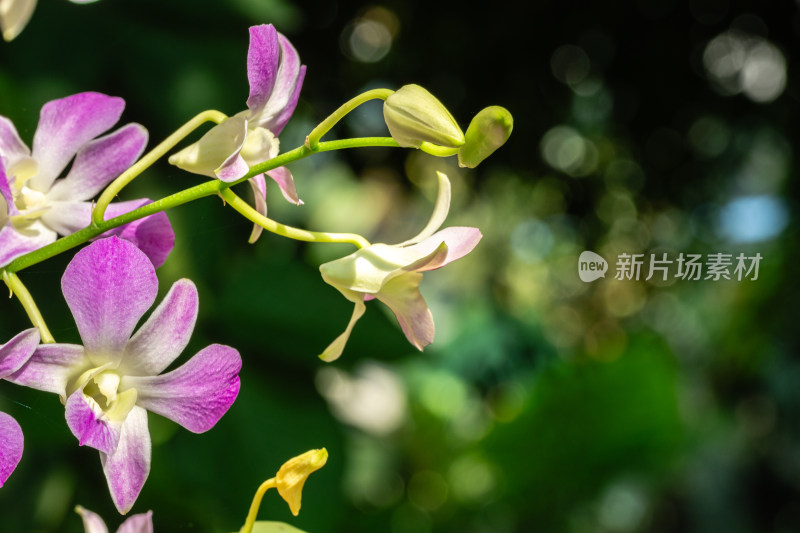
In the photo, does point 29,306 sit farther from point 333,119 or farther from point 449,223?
point 449,223

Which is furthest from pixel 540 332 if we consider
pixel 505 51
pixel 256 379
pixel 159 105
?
pixel 159 105

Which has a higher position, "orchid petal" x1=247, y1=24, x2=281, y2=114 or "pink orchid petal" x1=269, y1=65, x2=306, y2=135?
"orchid petal" x1=247, y1=24, x2=281, y2=114

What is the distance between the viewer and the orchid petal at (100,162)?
17 centimetres

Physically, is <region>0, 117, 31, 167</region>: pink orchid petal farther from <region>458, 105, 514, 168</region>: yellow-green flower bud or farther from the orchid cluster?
<region>458, 105, 514, 168</region>: yellow-green flower bud

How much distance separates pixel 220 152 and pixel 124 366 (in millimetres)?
47

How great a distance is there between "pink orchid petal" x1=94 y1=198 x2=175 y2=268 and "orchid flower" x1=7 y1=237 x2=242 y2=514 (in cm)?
2

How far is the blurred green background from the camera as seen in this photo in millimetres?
385

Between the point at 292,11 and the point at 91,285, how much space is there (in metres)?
0.42

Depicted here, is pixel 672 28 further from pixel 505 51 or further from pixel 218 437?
pixel 218 437

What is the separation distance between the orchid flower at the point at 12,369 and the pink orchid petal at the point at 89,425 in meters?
0.01

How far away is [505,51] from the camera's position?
77 cm

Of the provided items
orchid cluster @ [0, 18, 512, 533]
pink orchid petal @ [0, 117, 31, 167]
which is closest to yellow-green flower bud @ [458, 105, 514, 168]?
orchid cluster @ [0, 18, 512, 533]

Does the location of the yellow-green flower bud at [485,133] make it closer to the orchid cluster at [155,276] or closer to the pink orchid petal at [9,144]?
the orchid cluster at [155,276]

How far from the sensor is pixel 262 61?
15 centimetres
